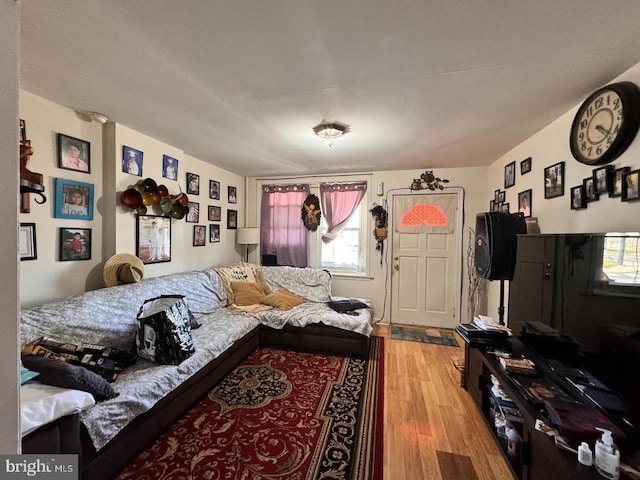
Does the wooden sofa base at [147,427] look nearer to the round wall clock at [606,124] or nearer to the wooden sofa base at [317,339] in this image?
the wooden sofa base at [317,339]

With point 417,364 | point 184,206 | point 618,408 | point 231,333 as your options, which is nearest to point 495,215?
point 618,408

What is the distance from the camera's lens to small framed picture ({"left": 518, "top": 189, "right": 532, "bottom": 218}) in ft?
8.32

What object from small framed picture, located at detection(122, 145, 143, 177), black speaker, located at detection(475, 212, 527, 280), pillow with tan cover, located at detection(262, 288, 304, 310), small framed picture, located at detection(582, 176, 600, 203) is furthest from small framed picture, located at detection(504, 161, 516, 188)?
small framed picture, located at detection(122, 145, 143, 177)

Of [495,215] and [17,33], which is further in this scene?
[495,215]

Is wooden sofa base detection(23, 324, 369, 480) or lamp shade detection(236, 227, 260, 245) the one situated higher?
lamp shade detection(236, 227, 260, 245)

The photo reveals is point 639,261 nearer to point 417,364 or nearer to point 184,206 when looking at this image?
point 417,364

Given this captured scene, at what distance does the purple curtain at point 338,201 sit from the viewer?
13.5 ft

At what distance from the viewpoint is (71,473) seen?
960 mm

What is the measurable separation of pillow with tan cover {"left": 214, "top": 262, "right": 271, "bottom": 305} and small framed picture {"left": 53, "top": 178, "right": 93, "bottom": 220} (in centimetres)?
151

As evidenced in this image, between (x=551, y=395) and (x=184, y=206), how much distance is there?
3.39m

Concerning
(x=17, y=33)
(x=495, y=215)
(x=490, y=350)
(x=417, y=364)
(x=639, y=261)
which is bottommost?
(x=417, y=364)

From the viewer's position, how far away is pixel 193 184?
339 cm

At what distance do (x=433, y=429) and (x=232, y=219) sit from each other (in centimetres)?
366

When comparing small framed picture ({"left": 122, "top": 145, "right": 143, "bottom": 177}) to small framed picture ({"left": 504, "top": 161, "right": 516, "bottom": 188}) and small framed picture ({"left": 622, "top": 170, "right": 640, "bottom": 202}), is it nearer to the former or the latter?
small framed picture ({"left": 622, "top": 170, "right": 640, "bottom": 202})
